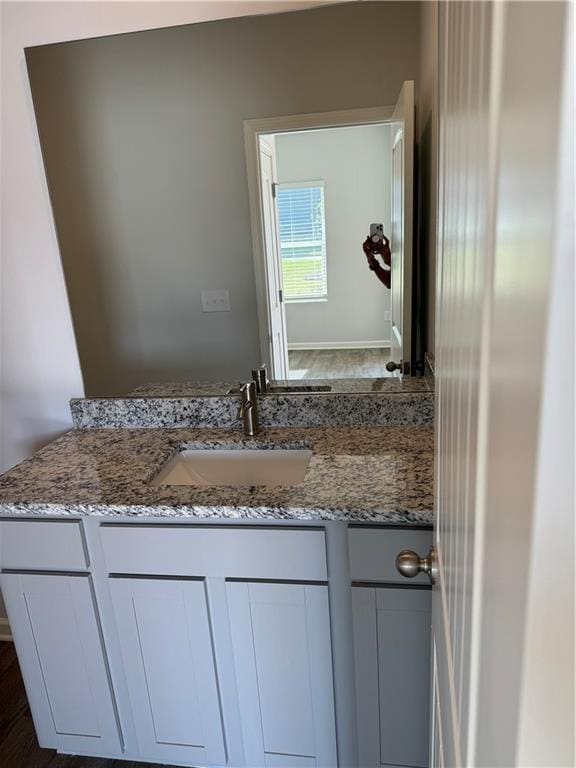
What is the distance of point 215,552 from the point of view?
1.33 metres

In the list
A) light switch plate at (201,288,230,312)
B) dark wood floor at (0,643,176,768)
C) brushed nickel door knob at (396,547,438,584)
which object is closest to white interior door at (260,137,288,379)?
light switch plate at (201,288,230,312)

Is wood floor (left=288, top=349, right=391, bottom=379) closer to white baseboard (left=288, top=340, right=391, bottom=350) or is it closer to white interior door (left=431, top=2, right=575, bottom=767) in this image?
white baseboard (left=288, top=340, right=391, bottom=350)

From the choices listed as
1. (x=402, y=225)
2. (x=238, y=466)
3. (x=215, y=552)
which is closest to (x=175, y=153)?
(x=402, y=225)

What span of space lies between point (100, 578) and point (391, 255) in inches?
51.6

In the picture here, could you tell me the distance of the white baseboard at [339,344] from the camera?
6.03ft

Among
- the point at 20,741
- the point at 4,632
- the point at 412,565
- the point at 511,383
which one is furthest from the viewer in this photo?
the point at 4,632

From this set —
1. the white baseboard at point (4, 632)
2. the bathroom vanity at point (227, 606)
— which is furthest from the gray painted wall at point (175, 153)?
the white baseboard at point (4, 632)

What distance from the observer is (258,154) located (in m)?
1.67

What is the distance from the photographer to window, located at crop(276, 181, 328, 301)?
1872 millimetres

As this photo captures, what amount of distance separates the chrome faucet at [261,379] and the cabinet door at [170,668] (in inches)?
26.4

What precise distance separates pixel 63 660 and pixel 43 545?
1.24 feet

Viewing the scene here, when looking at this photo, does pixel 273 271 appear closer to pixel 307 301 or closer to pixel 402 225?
pixel 307 301

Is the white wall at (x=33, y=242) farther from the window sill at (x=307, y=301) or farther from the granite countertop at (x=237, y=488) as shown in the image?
the window sill at (x=307, y=301)

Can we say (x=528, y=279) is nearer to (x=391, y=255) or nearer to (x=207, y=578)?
(x=207, y=578)
